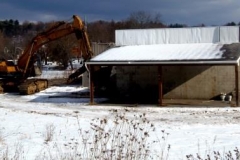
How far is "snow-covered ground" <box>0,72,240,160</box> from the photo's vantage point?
Result: 11273 millimetres

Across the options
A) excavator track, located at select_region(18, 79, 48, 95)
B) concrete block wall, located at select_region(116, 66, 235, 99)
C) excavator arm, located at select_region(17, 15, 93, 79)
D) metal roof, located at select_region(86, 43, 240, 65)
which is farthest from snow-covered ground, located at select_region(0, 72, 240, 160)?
excavator arm, located at select_region(17, 15, 93, 79)

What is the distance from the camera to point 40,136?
12.9m

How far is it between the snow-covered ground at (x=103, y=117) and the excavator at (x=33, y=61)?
4632 mm

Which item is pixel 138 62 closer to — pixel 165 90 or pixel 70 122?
pixel 165 90

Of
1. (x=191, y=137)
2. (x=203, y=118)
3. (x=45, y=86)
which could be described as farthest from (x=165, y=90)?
(x=191, y=137)

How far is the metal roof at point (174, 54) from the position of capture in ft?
78.3

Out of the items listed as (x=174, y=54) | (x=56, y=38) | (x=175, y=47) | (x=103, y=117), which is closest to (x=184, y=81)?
(x=175, y=47)

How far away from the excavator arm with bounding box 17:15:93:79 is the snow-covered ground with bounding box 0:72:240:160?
196 inches

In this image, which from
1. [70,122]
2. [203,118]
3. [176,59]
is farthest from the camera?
[176,59]

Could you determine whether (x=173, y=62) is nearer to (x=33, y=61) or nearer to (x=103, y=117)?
(x=103, y=117)

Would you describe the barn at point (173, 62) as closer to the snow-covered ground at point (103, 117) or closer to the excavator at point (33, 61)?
the snow-covered ground at point (103, 117)

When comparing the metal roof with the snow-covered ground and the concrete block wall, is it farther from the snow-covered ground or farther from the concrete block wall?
the snow-covered ground

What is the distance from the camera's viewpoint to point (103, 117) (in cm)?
1889

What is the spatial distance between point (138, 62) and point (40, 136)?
12859 mm
